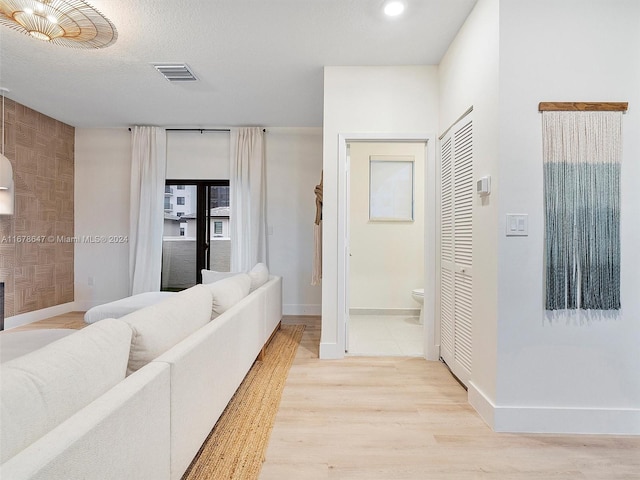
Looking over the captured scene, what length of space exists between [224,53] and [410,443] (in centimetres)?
310

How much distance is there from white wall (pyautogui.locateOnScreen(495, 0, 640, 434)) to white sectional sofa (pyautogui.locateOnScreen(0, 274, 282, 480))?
1607 millimetres

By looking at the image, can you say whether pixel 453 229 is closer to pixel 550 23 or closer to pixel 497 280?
pixel 497 280

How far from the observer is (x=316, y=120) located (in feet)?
15.3

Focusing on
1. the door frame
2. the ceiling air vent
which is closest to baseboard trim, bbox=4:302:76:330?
the ceiling air vent

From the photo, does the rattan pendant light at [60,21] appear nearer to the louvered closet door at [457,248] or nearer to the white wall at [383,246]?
the louvered closet door at [457,248]

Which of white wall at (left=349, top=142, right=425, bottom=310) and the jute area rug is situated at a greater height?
white wall at (left=349, top=142, right=425, bottom=310)

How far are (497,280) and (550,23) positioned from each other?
1.46 m

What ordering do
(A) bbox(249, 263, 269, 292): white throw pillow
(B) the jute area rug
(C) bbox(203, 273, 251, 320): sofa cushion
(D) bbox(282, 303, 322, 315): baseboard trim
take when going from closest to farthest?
1. (B) the jute area rug
2. (C) bbox(203, 273, 251, 320): sofa cushion
3. (A) bbox(249, 263, 269, 292): white throw pillow
4. (D) bbox(282, 303, 322, 315): baseboard trim

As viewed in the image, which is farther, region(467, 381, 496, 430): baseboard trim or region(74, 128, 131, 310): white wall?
region(74, 128, 131, 310): white wall

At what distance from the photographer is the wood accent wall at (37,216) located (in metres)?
4.00

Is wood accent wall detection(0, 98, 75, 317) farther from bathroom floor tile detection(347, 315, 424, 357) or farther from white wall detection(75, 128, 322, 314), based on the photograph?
bathroom floor tile detection(347, 315, 424, 357)

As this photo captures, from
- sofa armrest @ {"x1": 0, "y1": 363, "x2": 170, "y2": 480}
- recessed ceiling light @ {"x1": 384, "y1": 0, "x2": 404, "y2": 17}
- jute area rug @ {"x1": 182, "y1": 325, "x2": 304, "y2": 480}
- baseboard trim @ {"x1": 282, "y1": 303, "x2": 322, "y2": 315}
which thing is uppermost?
recessed ceiling light @ {"x1": 384, "y1": 0, "x2": 404, "y2": 17}

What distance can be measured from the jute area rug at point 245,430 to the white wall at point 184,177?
2.20m

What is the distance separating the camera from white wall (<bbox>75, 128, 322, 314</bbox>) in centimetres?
501
